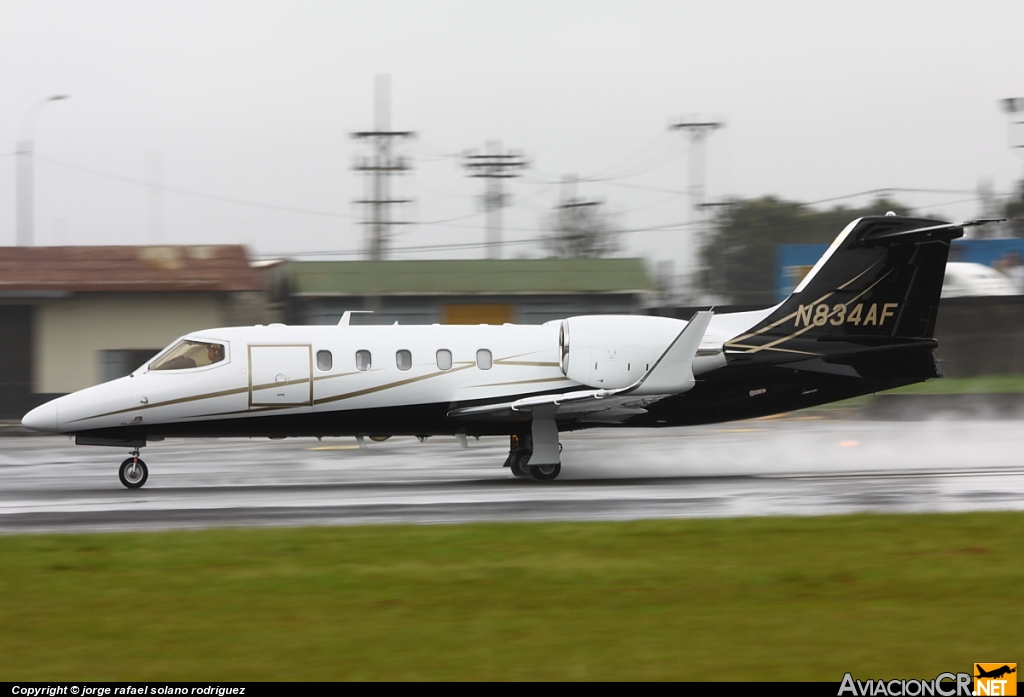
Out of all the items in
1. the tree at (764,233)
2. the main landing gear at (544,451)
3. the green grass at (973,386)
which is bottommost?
the main landing gear at (544,451)

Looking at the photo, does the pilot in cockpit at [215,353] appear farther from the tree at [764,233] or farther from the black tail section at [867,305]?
the tree at [764,233]

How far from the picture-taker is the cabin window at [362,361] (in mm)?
19031

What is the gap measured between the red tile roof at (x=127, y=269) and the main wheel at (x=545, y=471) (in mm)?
22916

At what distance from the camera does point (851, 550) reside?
11477mm

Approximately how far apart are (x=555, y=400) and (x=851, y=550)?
7.71 meters

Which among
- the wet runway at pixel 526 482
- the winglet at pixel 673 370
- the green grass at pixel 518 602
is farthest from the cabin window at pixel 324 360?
the green grass at pixel 518 602

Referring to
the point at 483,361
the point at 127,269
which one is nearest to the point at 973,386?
the point at 483,361

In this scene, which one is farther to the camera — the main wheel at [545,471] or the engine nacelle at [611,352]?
the engine nacelle at [611,352]

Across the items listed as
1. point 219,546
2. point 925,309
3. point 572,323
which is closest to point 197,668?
point 219,546

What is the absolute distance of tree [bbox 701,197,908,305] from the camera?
8600 centimetres

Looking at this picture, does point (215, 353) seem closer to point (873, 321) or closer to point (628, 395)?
point (628, 395)

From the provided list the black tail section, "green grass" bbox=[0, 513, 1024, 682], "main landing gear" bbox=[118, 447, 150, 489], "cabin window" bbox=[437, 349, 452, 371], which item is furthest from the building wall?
"green grass" bbox=[0, 513, 1024, 682]

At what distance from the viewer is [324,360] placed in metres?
19.0

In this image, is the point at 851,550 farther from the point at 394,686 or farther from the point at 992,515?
the point at 394,686
